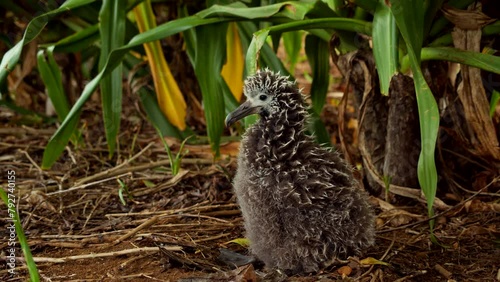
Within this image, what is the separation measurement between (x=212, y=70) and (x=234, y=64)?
1017mm

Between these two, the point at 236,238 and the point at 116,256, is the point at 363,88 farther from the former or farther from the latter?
the point at 116,256

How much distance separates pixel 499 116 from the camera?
3953 millimetres

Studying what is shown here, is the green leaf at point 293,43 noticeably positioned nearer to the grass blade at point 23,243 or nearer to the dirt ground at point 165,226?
the dirt ground at point 165,226

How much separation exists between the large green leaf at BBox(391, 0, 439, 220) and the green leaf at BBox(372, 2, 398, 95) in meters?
0.11

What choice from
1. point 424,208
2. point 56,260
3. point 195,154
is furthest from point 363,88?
point 56,260

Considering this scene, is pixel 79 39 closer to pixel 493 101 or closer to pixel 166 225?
pixel 166 225

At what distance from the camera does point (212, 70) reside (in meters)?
3.85

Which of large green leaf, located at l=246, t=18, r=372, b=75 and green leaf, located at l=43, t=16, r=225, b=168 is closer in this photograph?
large green leaf, located at l=246, t=18, r=372, b=75

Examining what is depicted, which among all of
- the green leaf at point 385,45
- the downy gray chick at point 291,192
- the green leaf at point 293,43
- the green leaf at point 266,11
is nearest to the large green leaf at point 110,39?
the green leaf at point 266,11

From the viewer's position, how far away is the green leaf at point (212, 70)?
12.5ft

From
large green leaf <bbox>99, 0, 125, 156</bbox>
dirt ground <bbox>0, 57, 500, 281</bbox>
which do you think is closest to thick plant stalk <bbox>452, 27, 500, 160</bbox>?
dirt ground <bbox>0, 57, 500, 281</bbox>

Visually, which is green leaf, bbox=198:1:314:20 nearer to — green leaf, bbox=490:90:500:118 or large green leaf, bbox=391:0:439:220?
large green leaf, bbox=391:0:439:220

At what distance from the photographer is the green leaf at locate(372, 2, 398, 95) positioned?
2.93 meters

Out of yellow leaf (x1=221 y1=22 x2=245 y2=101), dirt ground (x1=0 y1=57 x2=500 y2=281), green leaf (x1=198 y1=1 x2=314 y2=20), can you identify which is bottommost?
dirt ground (x1=0 y1=57 x2=500 y2=281)
